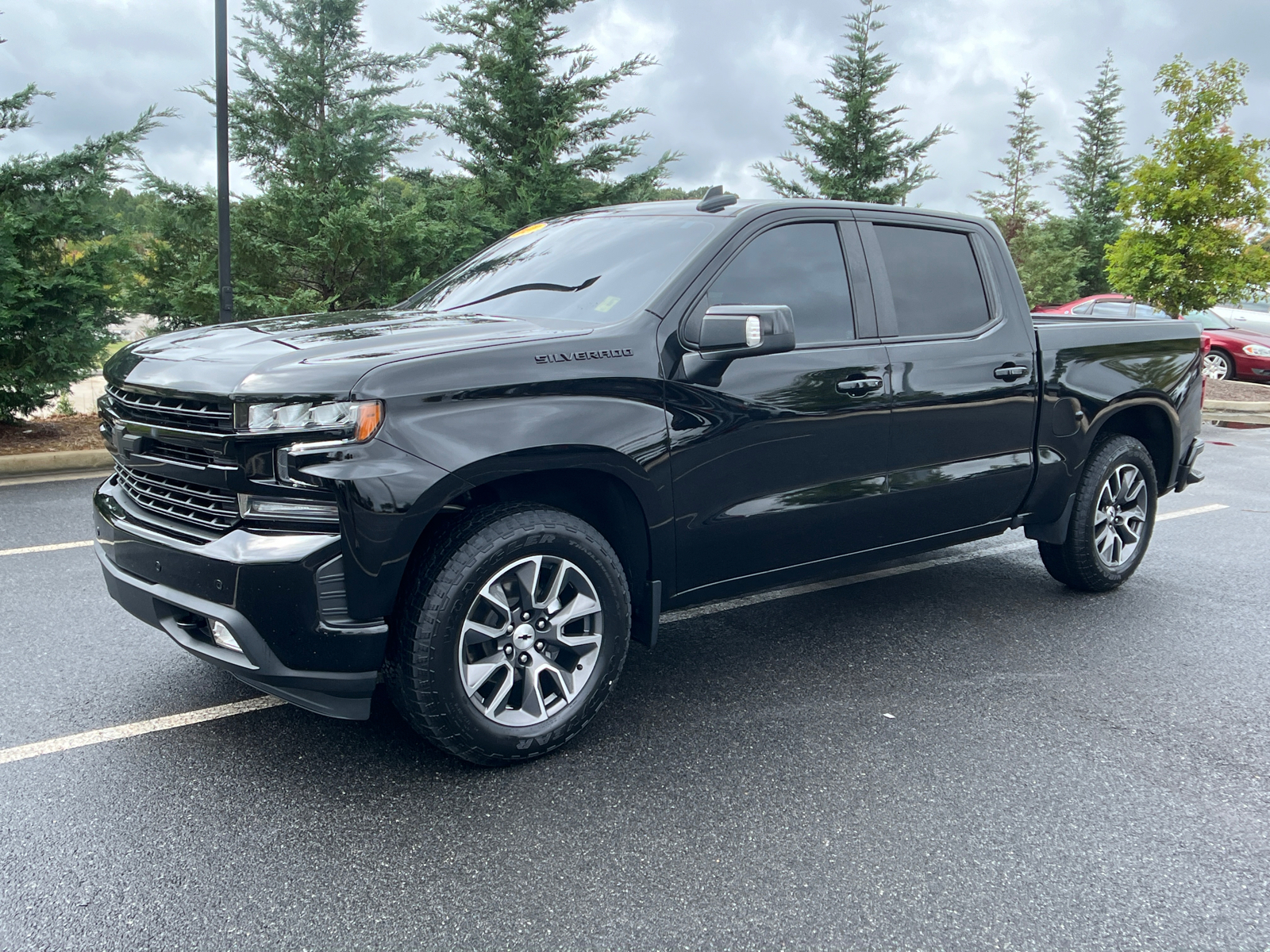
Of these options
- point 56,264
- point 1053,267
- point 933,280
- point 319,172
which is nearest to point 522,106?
point 319,172

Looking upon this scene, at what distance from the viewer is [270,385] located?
2.78 m

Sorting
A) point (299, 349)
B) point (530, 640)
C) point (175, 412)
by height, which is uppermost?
point (299, 349)

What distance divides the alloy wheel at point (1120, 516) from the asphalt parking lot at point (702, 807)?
0.71m

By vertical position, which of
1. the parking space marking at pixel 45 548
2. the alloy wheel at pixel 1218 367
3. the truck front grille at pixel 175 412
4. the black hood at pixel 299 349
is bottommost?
the parking space marking at pixel 45 548

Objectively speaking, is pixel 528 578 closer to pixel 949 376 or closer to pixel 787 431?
pixel 787 431

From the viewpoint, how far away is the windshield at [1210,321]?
58.7 feet

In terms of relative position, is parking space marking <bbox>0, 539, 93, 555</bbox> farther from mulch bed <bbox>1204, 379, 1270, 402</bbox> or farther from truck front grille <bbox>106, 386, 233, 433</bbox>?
mulch bed <bbox>1204, 379, 1270, 402</bbox>

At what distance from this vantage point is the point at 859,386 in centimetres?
391

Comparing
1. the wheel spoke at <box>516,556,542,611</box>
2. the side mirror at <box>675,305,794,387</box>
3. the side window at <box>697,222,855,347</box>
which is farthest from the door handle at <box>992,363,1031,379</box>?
the wheel spoke at <box>516,556,542,611</box>

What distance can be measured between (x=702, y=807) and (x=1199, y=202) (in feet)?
54.5

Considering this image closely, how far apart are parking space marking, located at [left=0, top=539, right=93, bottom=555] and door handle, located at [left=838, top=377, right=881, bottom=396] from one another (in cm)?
454

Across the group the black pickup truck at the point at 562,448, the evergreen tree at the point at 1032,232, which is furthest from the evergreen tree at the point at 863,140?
the black pickup truck at the point at 562,448

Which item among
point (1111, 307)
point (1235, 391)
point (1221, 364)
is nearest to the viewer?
point (1235, 391)

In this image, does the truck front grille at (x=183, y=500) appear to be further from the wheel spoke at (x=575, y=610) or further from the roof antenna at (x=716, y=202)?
the roof antenna at (x=716, y=202)
